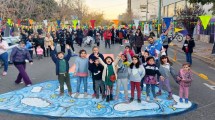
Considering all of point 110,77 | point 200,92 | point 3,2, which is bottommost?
point 200,92

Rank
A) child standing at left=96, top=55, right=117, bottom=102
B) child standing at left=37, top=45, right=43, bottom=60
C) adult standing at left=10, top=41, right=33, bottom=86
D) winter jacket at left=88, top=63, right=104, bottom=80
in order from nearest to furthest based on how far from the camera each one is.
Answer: child standing at left=96, top=55, right=117, bottom=102 < winter jacket at left=88, top=63, right=104, bottom=80 < adult standing at left=10, top=41, right=33, bottom=86 < child standing at left=37, top=45, right=43, bottom=60

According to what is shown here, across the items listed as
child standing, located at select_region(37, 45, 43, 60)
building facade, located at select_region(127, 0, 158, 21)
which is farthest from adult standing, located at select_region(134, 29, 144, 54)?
building facade, located at select_region(127, 0, 158, 21)

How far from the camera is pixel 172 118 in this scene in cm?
695

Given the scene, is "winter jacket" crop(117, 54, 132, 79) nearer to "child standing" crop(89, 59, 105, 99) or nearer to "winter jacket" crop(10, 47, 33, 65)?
"child standing" crop(89, 59, 105, 99)

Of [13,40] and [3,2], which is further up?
[3,2]

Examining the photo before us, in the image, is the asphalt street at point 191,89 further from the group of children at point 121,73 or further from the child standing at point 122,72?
the child standing at point 122,72

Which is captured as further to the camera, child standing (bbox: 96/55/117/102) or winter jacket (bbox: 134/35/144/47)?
winter jacket (bbox: 134/35/144/47)

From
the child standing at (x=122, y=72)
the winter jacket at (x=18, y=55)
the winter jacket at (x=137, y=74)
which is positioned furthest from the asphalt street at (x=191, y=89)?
the child standing at (x=122, y=72)

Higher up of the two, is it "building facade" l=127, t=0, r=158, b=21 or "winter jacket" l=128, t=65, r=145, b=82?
"building facade" l=127, t=0, r=158, b=21

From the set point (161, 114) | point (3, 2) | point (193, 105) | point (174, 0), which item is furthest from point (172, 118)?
point (174, 0)

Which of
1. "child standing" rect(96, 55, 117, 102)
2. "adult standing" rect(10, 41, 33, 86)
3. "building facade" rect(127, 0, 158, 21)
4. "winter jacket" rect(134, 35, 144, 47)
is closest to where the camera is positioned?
"child standing" rect(96, 55, 117, 102)

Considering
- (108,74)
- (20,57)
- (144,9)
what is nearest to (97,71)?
(108,74)

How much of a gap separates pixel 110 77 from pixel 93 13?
79.3 m

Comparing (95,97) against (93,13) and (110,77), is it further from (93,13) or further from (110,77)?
(93,13)
